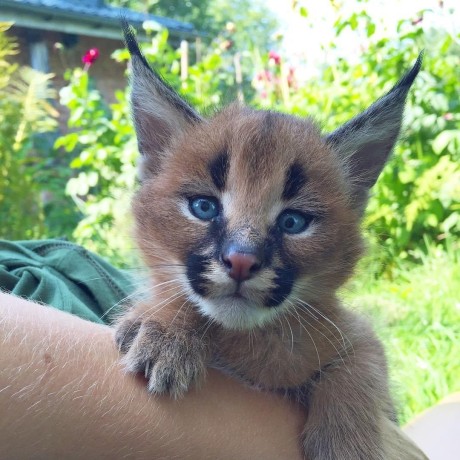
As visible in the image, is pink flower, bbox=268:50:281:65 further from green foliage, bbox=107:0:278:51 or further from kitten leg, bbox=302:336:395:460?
green foliage, bbox=107:0:278:51

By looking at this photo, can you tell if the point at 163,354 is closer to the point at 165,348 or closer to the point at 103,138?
the point at 165,348

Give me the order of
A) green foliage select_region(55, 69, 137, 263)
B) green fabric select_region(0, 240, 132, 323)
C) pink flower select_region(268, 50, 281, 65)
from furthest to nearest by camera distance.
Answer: pink flower select_region(268, 50, 281, 65), green foliage select_region(55, 69, 137, 263), green fabric select_region(0, 240, 132, 323)

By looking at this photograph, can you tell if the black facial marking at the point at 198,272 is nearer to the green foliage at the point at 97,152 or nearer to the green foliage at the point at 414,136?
the green foliage at the point at 414,136

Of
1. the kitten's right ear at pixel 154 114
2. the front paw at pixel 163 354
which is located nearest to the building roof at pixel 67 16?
the kitten's right ear at pixel 154 114

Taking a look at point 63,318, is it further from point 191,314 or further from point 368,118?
point 368,118

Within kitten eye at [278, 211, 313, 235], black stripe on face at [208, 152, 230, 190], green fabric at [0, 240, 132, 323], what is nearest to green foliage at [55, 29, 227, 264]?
green fabric at [0, 240, 132, 323]
